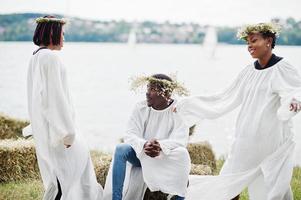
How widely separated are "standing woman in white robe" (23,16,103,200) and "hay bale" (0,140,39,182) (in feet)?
4.17

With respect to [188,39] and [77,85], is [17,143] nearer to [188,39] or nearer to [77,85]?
[77,85]

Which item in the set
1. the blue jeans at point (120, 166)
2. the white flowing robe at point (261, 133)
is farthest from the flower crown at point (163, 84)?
the blue jeans at point (120, 166)

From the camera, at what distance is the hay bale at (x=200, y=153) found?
630 centimetres

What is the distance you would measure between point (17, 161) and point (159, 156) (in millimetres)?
1814

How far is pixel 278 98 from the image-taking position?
4.42 meters

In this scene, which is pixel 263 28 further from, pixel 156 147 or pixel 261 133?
pixel 156 147

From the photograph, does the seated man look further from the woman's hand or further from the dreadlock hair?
the woman's hand

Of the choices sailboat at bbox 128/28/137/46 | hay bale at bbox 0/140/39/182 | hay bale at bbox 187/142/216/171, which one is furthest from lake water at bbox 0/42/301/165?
hay bale at bbox 0/140/39/182

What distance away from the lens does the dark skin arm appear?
15.0 feet

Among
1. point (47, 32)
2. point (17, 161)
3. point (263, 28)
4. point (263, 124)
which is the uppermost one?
point (263, 28)

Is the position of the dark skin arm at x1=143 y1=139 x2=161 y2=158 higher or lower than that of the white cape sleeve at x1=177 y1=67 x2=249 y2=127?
lower

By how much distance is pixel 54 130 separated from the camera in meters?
4.26

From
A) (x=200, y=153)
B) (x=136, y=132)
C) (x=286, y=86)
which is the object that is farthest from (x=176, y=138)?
(x=200, y=153)

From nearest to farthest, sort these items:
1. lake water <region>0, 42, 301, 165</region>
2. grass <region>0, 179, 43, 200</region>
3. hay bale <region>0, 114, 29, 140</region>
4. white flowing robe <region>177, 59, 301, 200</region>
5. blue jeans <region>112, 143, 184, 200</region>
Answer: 1. white flowing robe <region>177, 59, 301, 200</region>
2. blue jeans <region>112, 143, 184, 200</region>
3. grass <region>0, 179, 43, 200</region>
4. hay bale <region>0, 114, 29, 140</region>
5. lake water <region>0, 42, 301, 165</region>
